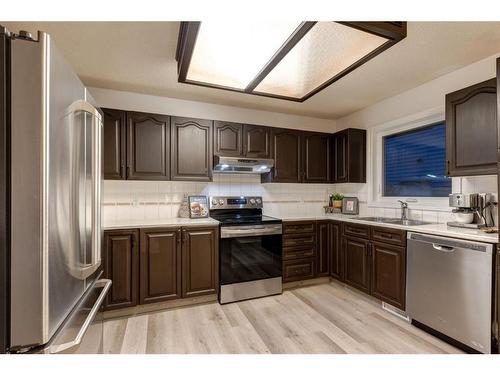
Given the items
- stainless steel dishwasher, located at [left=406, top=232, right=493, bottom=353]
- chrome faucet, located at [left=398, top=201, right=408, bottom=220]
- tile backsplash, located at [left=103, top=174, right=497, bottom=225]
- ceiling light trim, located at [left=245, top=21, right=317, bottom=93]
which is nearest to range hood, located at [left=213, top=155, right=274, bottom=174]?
tile backsplash, located at [left=103, top=174, right=497, bottom=225]

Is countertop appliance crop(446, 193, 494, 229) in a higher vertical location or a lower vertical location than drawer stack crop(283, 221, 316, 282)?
higher

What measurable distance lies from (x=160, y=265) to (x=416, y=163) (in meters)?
3.06

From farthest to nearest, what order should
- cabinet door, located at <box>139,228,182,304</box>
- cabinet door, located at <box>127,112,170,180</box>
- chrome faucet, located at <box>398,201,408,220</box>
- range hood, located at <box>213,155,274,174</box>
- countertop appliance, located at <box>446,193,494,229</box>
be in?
range hood, located at <box>213,155,274,174</box>, chrome faucet, located at <box>398,201,408,220</box>, cabinet door, located at <box>127,112,170,180</box>, cabinet door, located at <box>139,228,182,304</box>, countertop appliance, located at <box>446,193,494,229</box>

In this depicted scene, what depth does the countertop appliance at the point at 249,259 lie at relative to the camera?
2549 mm

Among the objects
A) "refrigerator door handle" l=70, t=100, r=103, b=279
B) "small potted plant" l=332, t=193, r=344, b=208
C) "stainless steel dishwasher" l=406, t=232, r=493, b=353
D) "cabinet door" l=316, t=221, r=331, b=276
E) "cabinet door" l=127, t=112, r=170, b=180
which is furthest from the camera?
"small potted plant" l=332, t=193, r=344, b=208

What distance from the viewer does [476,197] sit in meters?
1.99

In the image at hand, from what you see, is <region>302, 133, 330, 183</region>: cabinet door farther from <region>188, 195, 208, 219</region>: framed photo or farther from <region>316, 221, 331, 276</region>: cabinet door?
<region>188, 195, 208, 219</region>: framed photo

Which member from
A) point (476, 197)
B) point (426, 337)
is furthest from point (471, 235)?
point (426, 337)

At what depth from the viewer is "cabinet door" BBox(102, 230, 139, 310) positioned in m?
2.19

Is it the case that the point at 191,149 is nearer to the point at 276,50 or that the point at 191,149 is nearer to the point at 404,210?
the point at 276,50

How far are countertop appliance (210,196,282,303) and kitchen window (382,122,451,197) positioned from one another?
1.60 meters

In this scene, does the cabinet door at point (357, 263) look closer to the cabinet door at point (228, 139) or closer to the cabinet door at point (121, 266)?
the cabinet door at point (228, 139)

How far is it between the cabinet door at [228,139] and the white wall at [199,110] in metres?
0.29

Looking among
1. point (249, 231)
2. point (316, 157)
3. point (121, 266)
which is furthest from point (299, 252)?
point (121, 266)
